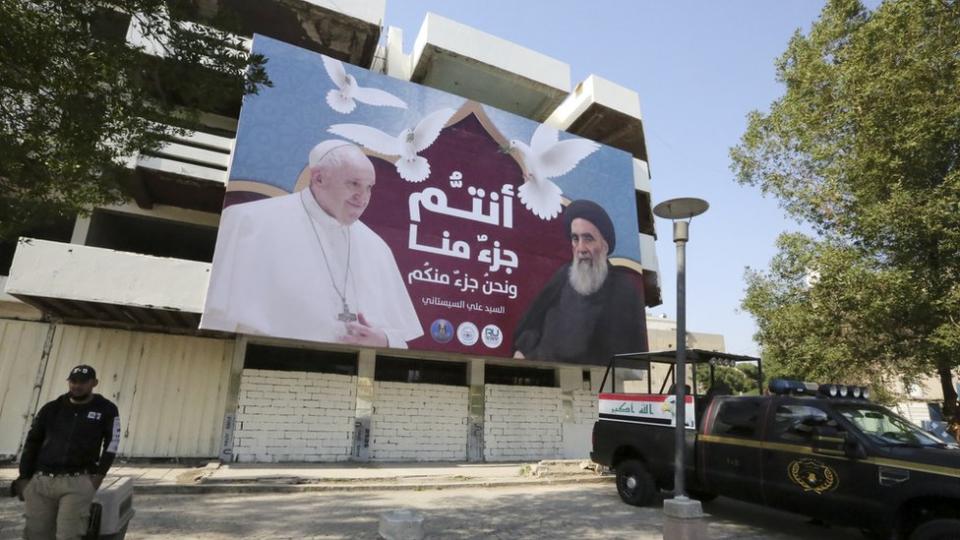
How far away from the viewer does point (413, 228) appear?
14.5 metres

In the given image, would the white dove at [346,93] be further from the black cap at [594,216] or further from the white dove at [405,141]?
the black cap at [594,216]

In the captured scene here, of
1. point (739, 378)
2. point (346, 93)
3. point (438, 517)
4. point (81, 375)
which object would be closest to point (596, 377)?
point (438, 517)

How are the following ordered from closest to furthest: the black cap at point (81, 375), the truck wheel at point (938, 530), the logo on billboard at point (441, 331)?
the black cap at point (81, 375) < the truck wheel at point (938, 530) < the logo on billboard at point (441, 331)

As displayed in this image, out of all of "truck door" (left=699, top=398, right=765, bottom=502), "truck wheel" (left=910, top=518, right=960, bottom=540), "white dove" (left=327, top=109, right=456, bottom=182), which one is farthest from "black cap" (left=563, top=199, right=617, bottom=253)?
"truck wheel" (left=910, top=518, right=960, bottom=540)

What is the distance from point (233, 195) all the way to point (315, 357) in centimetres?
477

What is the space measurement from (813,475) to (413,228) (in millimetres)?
10602

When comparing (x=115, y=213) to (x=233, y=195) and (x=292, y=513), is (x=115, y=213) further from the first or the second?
(x=292, y=513)

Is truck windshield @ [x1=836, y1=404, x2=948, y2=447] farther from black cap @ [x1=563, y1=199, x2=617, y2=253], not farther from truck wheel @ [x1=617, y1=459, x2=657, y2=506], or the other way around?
black cap @ [x1=563, y1=199, x2=617, y2=253]

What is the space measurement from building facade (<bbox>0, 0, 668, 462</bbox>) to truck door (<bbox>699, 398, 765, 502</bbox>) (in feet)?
27.1

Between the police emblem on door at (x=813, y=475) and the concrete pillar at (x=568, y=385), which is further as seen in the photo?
the concrete pillar at (x=568, y=385)

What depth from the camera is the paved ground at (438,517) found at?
708 centimetres

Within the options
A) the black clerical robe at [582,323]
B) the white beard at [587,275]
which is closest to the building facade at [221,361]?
the black clerical robe at [582,323]

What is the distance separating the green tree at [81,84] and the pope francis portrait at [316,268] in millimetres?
4027

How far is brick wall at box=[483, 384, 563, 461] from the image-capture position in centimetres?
1591
